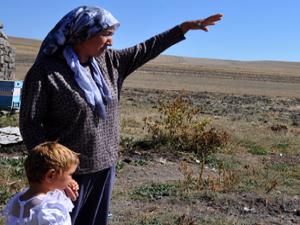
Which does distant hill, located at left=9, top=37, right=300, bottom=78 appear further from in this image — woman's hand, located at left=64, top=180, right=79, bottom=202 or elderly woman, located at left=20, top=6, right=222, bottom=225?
woman's hand, located at left=64, top=180, right=79, bottom=202

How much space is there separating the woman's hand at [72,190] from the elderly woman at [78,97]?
5.8 inches

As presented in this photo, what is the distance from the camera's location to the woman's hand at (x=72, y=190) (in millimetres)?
3109

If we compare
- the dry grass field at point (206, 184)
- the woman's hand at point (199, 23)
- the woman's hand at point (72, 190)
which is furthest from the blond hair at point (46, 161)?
the dry grass field at point (206, 184)

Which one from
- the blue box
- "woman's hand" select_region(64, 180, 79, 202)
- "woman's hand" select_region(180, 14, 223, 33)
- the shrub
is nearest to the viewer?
"woman's hand" select_region(64, 180, 79, 202)

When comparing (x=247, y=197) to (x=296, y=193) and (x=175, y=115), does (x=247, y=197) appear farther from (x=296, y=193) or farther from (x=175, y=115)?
(x=175, y=115)

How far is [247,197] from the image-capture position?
7168 mm

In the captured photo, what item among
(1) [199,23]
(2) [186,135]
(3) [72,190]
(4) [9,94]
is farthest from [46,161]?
(4) [9,94]

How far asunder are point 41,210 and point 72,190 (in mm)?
371

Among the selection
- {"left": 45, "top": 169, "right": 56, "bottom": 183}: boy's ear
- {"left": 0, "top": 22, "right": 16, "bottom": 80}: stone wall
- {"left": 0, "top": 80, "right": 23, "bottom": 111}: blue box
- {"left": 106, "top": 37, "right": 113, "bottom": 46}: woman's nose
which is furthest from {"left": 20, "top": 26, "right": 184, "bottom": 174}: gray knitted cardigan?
{"left": 0, "top": 22, "right": 16, "bottom": 80}: stone wall

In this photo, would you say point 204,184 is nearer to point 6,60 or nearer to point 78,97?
point 78,97

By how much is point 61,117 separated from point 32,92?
0.69 feet

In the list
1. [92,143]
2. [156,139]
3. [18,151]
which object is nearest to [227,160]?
[156,139]

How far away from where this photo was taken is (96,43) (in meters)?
3.26

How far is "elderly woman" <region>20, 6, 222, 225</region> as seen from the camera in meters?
3.17
